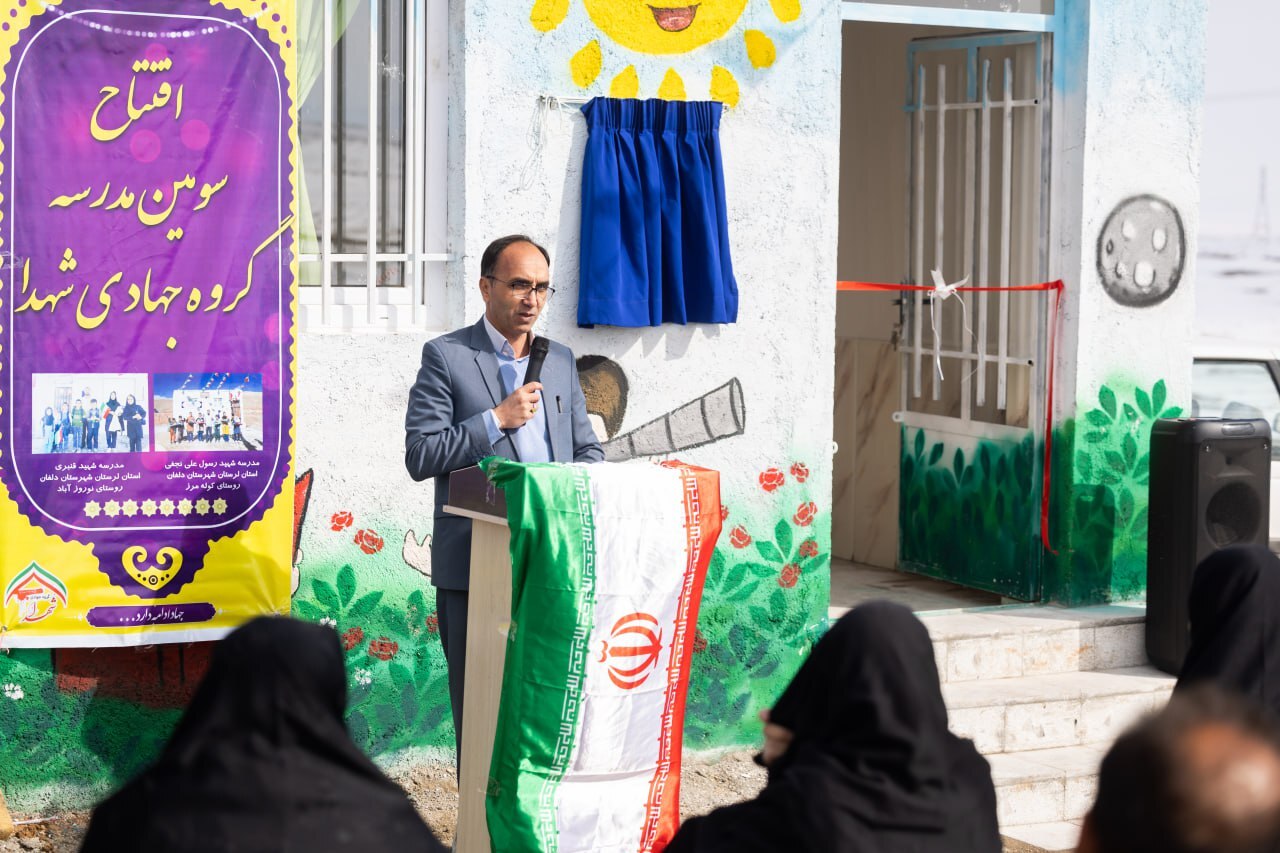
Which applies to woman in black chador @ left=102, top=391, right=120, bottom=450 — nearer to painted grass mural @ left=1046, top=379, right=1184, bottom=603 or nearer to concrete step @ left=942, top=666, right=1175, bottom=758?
concrete step @ left=942, top=666, right=1175, bottom=758

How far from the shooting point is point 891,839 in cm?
273

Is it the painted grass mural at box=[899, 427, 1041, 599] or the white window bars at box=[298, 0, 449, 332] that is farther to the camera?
the painted grass mural at box=[899, 427, 1041, 599]

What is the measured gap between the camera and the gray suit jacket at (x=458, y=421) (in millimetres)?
4668

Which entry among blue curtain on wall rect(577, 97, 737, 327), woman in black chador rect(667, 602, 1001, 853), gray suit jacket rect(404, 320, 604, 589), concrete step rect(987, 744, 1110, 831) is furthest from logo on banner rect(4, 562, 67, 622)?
concrete step rect(987, 744, 1110, 831)

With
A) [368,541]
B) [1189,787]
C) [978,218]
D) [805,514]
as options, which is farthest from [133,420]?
[1189,787]

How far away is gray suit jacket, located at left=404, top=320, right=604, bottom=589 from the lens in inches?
184

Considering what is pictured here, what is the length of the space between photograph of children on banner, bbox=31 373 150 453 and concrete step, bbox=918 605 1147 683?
3167 mm

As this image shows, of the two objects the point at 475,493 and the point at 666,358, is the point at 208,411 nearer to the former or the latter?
the point at 475,493

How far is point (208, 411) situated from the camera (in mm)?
5594

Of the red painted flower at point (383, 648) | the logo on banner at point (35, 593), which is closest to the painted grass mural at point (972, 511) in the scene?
the red painted flower at point (383, 648)

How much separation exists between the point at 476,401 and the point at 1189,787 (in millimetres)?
3284

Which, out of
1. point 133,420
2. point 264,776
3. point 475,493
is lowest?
point 264,776

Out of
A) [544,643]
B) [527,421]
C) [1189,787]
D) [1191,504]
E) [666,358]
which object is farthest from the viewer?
[1191,504]

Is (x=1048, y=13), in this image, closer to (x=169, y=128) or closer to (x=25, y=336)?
(x=169, y=128)
